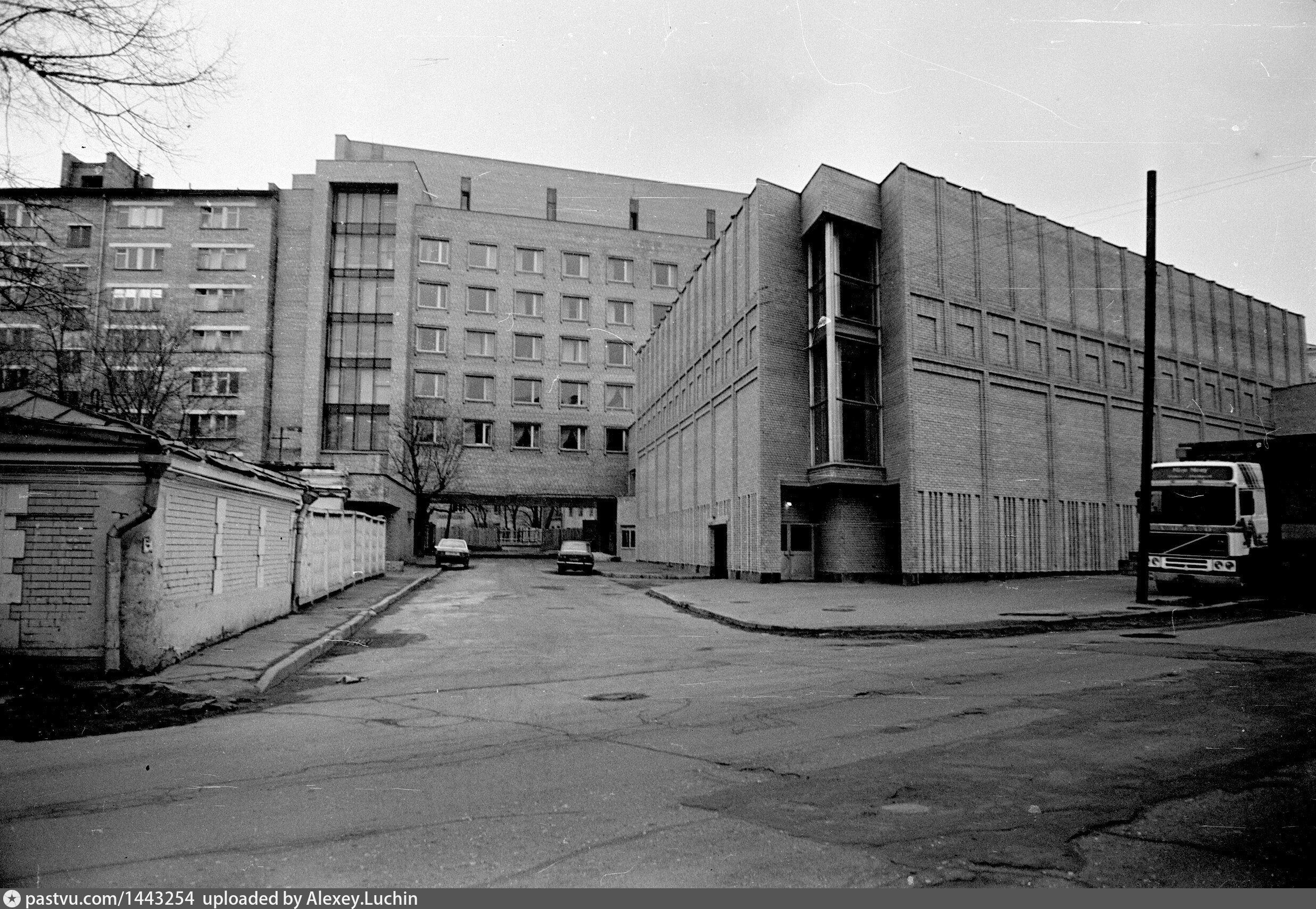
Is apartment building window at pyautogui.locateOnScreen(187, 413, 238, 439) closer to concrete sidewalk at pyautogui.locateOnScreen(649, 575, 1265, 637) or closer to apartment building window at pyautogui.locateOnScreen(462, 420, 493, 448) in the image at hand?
apartment building window at pyautogui.locateOnScreen(462, 420, 493, 448)

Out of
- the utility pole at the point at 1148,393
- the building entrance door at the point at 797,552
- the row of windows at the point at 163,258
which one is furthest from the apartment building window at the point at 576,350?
the utility pole at the point at 1148,393

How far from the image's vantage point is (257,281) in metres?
55.9

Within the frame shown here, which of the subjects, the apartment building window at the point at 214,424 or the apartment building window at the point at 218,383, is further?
the apartment building window at the point at 218,383

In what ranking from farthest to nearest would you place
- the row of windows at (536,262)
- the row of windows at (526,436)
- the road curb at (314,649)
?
the row of windows at (536,262), the row of windows at (526,436), the road curb at (314,649)

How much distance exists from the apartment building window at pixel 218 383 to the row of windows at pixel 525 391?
11855 mm

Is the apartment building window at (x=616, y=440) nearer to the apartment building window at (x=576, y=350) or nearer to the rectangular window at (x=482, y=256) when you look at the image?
the apartment building window at (x=576, y=350)

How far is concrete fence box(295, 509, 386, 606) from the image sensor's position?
1756 cm

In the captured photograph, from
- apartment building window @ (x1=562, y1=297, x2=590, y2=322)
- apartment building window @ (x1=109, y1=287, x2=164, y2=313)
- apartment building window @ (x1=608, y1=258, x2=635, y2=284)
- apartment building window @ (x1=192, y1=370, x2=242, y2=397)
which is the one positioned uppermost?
apartment building window @ (x1=608, y1=258, x2=635, y2=284)

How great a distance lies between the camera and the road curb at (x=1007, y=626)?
14242mm

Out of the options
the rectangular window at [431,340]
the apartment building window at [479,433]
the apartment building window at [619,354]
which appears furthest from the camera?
the apartment building window at [619,354]

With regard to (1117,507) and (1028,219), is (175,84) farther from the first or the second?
(1117,507)

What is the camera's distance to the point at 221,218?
56.5m

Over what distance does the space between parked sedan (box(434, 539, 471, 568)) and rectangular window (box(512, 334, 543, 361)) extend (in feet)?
69.5

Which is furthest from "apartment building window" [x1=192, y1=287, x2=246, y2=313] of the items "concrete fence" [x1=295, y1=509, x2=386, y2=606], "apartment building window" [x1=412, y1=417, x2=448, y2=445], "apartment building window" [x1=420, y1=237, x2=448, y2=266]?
"concrete fence" [x1=295, y1=509, x2=386, y2=606]
